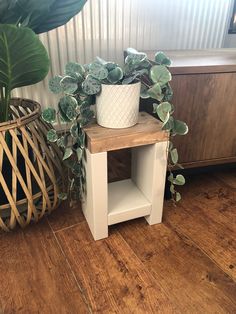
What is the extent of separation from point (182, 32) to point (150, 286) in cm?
135

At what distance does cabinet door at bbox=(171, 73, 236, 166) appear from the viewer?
Result: 0.92 meters

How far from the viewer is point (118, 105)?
78 cm

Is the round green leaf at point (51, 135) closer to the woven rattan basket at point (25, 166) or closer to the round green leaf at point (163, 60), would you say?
→ the woven rattan basket at point (25, 166)

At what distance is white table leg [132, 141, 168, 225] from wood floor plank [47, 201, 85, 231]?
0.84 ft

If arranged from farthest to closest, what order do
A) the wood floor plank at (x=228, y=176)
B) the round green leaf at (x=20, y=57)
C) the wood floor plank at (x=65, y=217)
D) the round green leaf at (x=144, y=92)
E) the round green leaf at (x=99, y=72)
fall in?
the wood floor plank at (x=228, y=176) < the wood floor plank at (x=65, y=217) < the round green leaf at (x=144, y=92) < the round green leaf at (x=99, y=72) < the round green leaf at (x=20, y=57)

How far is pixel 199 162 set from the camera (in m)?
1.08

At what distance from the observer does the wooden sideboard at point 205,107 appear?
2.98 feet

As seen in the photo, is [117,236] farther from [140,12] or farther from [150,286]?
[140,12]

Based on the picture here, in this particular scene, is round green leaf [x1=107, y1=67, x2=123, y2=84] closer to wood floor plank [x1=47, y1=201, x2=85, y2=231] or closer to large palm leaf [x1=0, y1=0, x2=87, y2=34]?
large palm leaf [x1=0, y1=0, x2=87, y2=34]

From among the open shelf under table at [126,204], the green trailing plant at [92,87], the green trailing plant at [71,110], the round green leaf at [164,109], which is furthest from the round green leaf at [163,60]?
the open shelf under table at [126,204]

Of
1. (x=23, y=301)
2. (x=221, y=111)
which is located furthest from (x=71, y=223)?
(x=221, y=111)

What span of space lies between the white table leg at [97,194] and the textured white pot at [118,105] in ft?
0.36

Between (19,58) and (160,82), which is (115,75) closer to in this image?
(160,82)

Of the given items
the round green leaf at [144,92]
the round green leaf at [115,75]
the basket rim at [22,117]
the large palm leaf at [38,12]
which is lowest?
the basket rim at [22,117]
